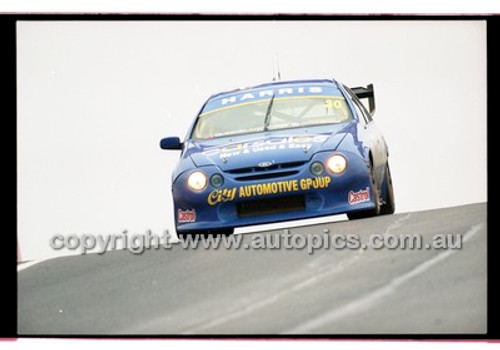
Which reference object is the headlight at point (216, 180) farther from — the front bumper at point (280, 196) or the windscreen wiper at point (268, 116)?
the windscreen wiper at point (268, 116)

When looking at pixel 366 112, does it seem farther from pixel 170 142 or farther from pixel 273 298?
pixel 273 298

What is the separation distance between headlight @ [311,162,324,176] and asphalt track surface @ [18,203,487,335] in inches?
18.3

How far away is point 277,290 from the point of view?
1045 cm

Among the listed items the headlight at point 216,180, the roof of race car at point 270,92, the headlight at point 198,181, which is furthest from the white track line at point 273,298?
the roof of race car at point 270,92

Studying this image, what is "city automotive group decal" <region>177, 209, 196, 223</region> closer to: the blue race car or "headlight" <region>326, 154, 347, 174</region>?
the blue race car

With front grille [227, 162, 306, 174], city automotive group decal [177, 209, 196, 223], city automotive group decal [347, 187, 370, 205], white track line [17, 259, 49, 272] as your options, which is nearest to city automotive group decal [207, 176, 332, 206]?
front grille [227, 162, 306, 174]

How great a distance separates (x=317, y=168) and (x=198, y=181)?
37.6 inches

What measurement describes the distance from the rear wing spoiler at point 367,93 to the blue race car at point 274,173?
812 mm

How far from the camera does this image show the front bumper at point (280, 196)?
39.4 feet

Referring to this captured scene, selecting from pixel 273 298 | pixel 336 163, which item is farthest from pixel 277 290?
pixel 336 163

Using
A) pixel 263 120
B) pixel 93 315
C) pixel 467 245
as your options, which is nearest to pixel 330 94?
pixel 263 120

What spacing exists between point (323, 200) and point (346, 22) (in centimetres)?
145

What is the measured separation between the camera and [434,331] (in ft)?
32.4
